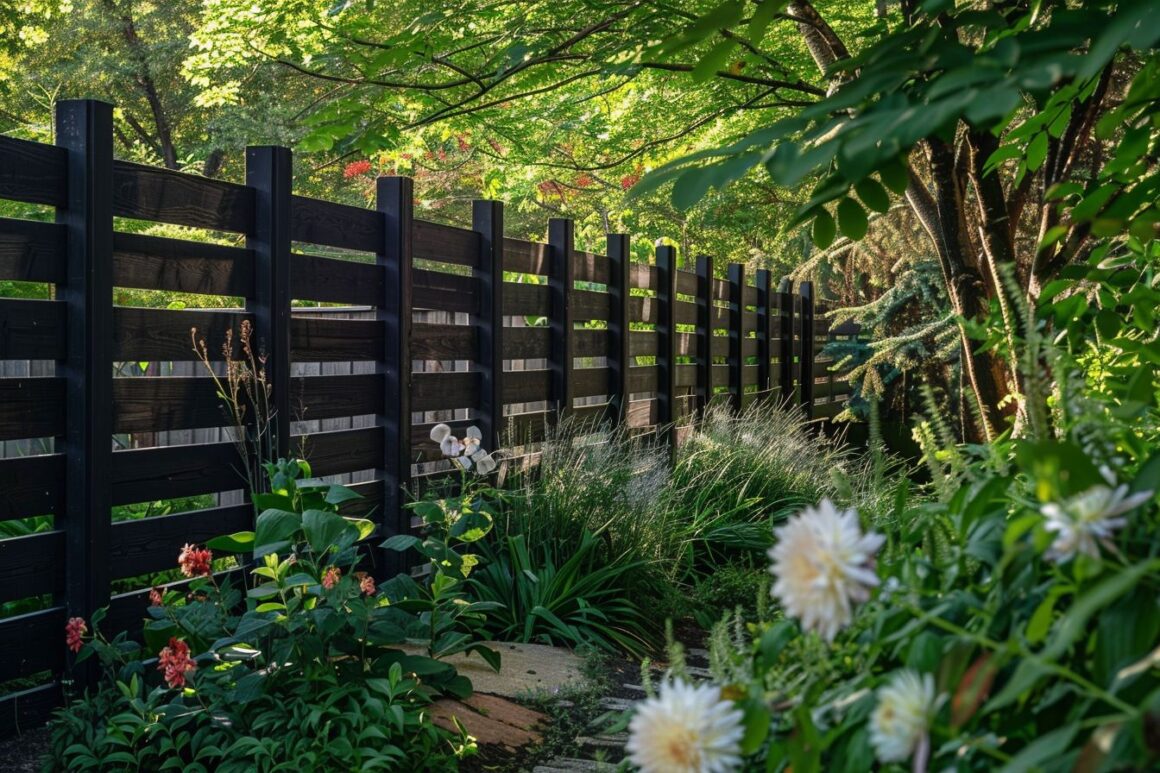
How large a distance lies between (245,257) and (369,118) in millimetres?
2504

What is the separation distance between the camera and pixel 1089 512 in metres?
1.01

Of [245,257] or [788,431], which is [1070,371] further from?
[788,431]

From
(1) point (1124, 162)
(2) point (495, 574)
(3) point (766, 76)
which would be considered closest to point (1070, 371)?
(1) point (1124, 162)

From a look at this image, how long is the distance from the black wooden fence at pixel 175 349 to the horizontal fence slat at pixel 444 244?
1cm

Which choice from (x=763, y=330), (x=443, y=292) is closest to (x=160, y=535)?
(x=443, y=292)

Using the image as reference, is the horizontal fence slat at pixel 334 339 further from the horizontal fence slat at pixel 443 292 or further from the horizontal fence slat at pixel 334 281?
the horizontal fence slat at pixel 443 292

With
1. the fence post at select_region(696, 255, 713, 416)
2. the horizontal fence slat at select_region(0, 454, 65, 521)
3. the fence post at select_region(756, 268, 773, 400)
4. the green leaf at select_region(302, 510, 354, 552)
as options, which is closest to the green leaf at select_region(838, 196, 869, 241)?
the green leaf at select_region(302, 510, 354, 552)

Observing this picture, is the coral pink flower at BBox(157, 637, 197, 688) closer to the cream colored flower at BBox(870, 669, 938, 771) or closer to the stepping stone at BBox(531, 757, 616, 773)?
the stepping stone at BBox(531, 757, 616, 773)

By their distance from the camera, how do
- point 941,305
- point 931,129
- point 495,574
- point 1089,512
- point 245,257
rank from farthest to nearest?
point 941,305, point 495,574, point 245,257, point 931,129, point 1089,512

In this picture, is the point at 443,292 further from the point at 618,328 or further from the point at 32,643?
the point at 32,643

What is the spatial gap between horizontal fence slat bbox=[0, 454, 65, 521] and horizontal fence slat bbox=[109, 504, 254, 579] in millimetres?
236

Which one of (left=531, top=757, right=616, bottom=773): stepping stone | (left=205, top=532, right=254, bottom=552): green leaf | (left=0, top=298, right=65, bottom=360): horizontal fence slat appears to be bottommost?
(left=531, top=757, right=616, bottom=773): stepping stone

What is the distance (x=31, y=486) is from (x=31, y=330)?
483 mm

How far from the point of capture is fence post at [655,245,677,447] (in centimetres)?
888
